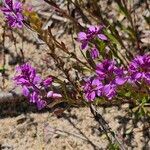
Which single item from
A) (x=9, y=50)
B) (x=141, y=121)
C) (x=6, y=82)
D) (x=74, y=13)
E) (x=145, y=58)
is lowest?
(x=141, y=121)

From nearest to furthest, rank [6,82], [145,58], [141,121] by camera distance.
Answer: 1. [145,58]
2. [141,121]
3. [6,82]

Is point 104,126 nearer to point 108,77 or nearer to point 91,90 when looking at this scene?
point 91,90

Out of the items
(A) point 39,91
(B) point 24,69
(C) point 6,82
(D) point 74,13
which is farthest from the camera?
(D) point 74,13

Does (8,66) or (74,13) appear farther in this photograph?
(74,13)

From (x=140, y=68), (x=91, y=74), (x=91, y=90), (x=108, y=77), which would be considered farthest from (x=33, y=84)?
(x=91, y=74)

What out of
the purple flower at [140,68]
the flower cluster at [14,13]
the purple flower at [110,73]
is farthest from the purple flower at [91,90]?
the flower cluster at [14,13]

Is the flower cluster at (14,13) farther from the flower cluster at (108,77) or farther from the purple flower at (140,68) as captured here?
the purple flower at (140,68)

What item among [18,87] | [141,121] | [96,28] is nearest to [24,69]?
[96,28]

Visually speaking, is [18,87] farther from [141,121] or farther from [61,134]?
[141,121]
